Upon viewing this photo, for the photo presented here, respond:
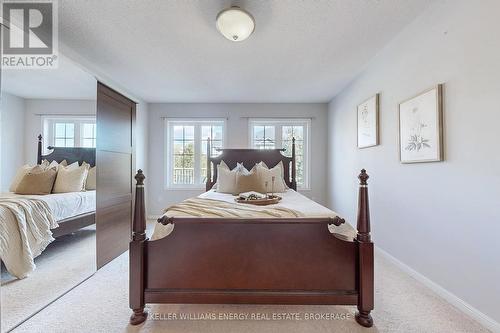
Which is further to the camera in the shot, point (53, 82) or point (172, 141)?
point (172, 141)

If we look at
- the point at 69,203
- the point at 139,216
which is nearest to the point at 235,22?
the point at 139,216

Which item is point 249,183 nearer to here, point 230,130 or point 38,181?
point 230,130

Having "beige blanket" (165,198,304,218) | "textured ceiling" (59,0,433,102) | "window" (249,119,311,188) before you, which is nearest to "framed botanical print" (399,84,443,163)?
"textured ceiling" (59,0,433,102)

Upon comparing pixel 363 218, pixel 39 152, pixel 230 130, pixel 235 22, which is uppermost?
pixel 235 22

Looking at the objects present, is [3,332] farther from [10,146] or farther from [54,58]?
[54,58]

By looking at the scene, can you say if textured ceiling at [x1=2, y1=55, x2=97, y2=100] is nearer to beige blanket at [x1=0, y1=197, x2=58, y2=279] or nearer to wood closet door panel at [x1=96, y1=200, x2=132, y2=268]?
beige blanket at [x1=0, y1=197, x2=58, y2=279]

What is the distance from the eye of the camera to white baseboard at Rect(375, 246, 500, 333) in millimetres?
1548

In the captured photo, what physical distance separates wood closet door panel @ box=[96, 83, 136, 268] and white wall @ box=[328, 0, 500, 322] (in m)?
3.22

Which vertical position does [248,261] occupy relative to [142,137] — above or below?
below

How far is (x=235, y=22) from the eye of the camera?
1979 mm

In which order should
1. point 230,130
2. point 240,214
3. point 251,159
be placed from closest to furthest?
point 240,214 → point 251,159 → point 230,130

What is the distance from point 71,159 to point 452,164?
11.1ft

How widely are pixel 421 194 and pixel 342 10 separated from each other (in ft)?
5.81

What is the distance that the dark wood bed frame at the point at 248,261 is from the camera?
5.31 ft
